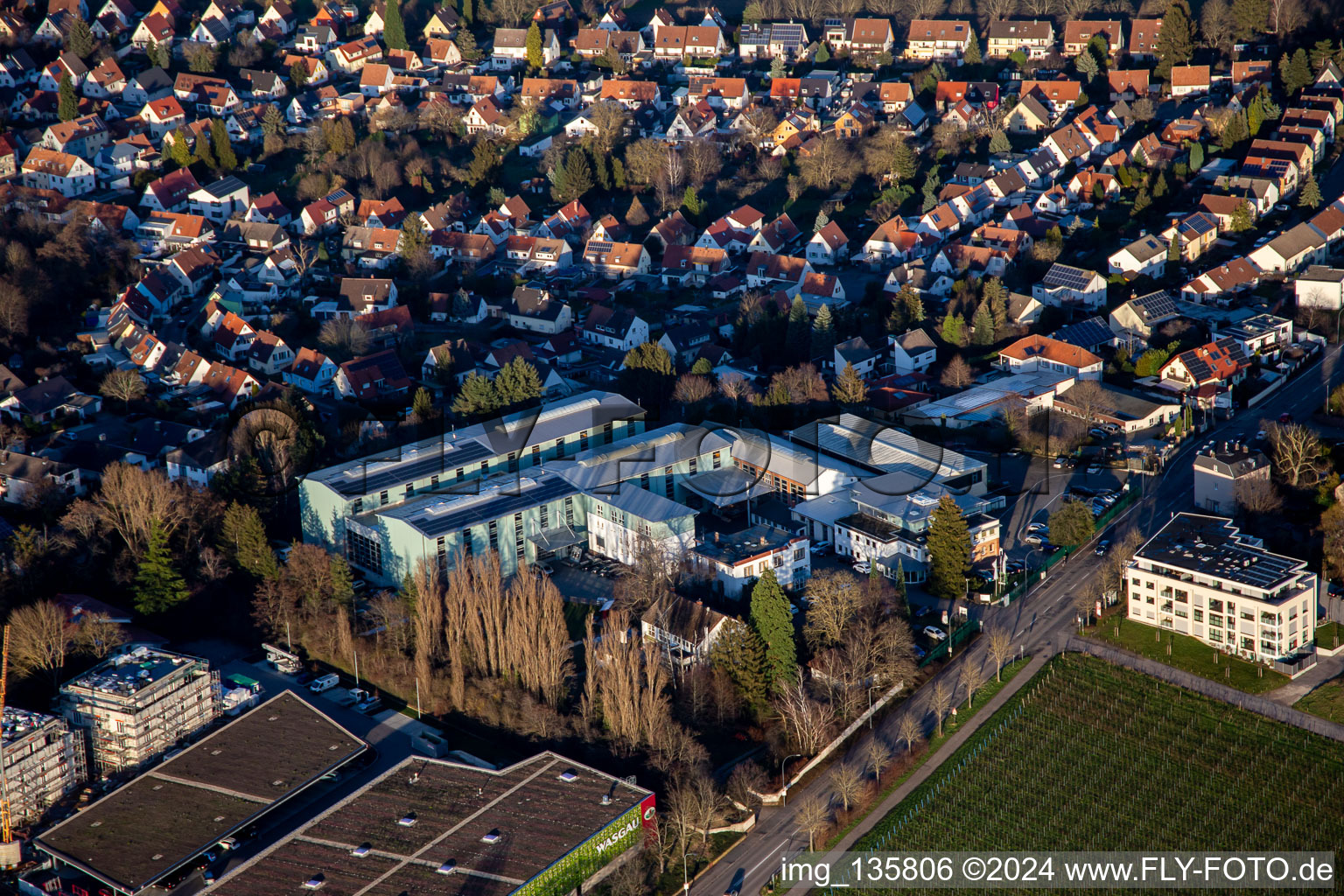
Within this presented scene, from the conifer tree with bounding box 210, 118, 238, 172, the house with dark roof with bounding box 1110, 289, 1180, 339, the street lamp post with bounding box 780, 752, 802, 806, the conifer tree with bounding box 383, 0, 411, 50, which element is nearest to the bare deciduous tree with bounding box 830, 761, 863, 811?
the street lamp post with bounding box 780, 752, 802, 806

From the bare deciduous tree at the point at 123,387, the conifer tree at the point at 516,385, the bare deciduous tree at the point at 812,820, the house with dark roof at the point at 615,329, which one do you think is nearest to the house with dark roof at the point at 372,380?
the conifer tree at the point at 516,385

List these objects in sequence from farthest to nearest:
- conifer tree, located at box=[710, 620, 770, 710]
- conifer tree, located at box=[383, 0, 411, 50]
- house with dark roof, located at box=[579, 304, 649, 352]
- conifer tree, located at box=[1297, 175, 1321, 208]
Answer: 1. conifer tree, located at box=[383, 0, 411, 50]
2. conifer tree, located at box=[1297, 175, 1321, 208]
3. house with dark roof, located at box=[579, 304, 649, 352]
4. conifer tree, located at box=[710, 620, 770, 710]

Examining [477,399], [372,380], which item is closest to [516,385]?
[477,399]

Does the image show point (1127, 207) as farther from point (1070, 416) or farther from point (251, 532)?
point (251, 532)

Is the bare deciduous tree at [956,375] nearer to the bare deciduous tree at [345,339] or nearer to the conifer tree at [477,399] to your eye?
the conifer tree at [477,399]

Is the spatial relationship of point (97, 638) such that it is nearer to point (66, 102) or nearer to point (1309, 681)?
point (1309, 681)

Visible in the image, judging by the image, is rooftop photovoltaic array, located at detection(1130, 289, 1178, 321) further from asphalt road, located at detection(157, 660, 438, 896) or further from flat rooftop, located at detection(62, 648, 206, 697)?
flat rooftop, located at detection(62, 648, 206, 697)
